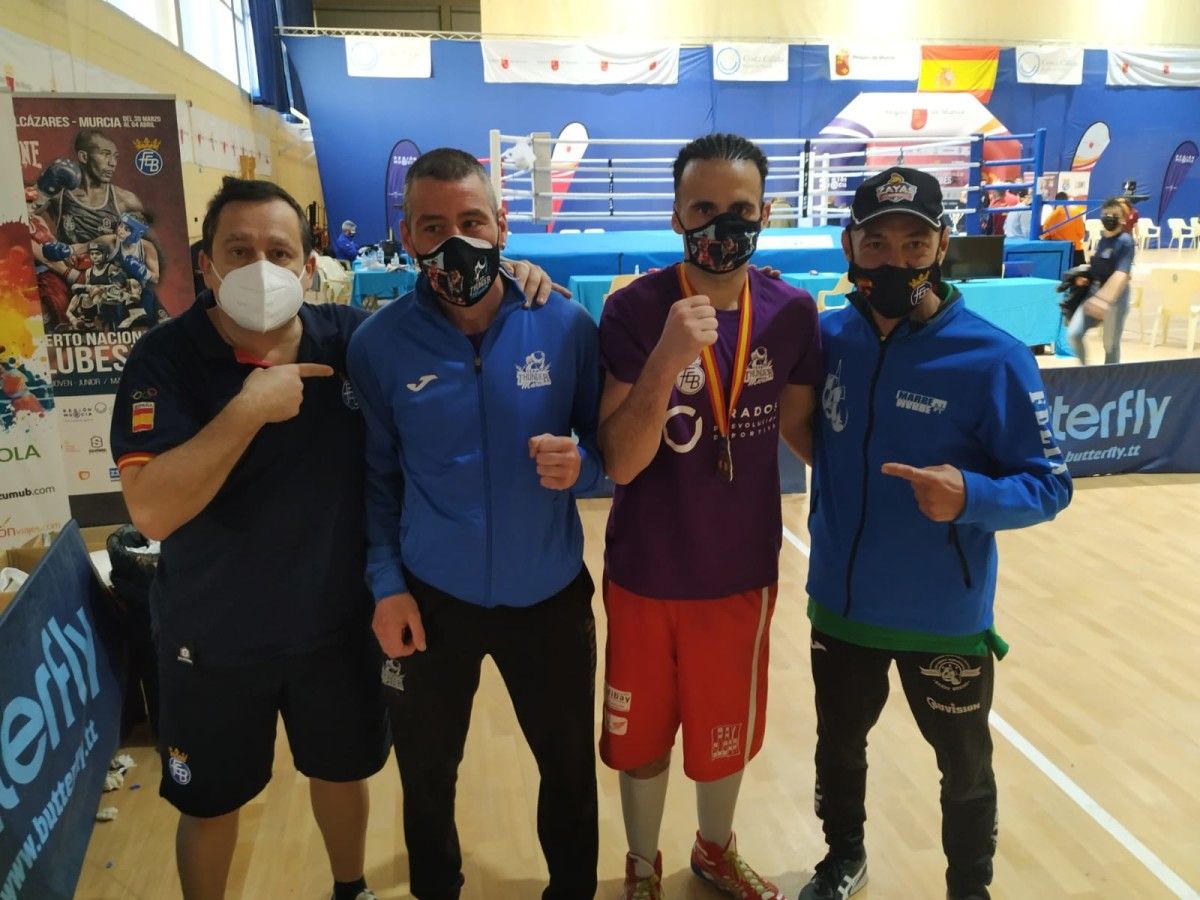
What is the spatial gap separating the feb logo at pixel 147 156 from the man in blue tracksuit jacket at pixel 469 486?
3.56m

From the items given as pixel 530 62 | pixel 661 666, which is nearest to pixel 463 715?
pixel 661 666

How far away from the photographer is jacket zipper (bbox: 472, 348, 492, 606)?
1650 millimetres

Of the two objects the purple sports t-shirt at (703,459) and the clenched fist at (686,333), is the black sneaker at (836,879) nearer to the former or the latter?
the purple sports t-shirt at (703,459)

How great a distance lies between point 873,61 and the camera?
48.3 ft

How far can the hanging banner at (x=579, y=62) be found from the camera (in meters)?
13.9

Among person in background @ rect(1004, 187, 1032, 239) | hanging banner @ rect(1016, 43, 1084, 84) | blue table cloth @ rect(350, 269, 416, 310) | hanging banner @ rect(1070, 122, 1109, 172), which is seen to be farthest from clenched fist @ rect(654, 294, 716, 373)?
hanging banner @ rect(1070, 122, 1109, 172)

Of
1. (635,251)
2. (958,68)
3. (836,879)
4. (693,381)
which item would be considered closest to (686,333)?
(693,381)

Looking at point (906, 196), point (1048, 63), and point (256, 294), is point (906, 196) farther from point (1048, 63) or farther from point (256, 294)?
point (1048, 63)

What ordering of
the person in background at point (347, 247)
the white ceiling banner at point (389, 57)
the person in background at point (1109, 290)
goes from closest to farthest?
the person in background at point (1109, 290)
the person in background at point (347, 247)
the white ceiling banner at point (389, 57)

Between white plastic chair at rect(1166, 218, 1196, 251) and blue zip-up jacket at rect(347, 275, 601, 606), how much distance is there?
17.8 meters

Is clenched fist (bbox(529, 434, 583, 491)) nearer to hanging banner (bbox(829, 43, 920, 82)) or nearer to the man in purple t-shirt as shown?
the man in purple t-shirt

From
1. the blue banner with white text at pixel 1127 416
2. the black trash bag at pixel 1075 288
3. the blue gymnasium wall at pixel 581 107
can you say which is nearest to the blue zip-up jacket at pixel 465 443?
the blue banner with white text at pixel 1127 416

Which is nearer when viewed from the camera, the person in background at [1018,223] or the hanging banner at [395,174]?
the person in background at [1018,223]

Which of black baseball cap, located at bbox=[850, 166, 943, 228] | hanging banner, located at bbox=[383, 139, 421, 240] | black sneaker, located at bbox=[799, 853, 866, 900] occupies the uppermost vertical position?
hanging banner, located at bbox=[383, 139, 421, 240]
